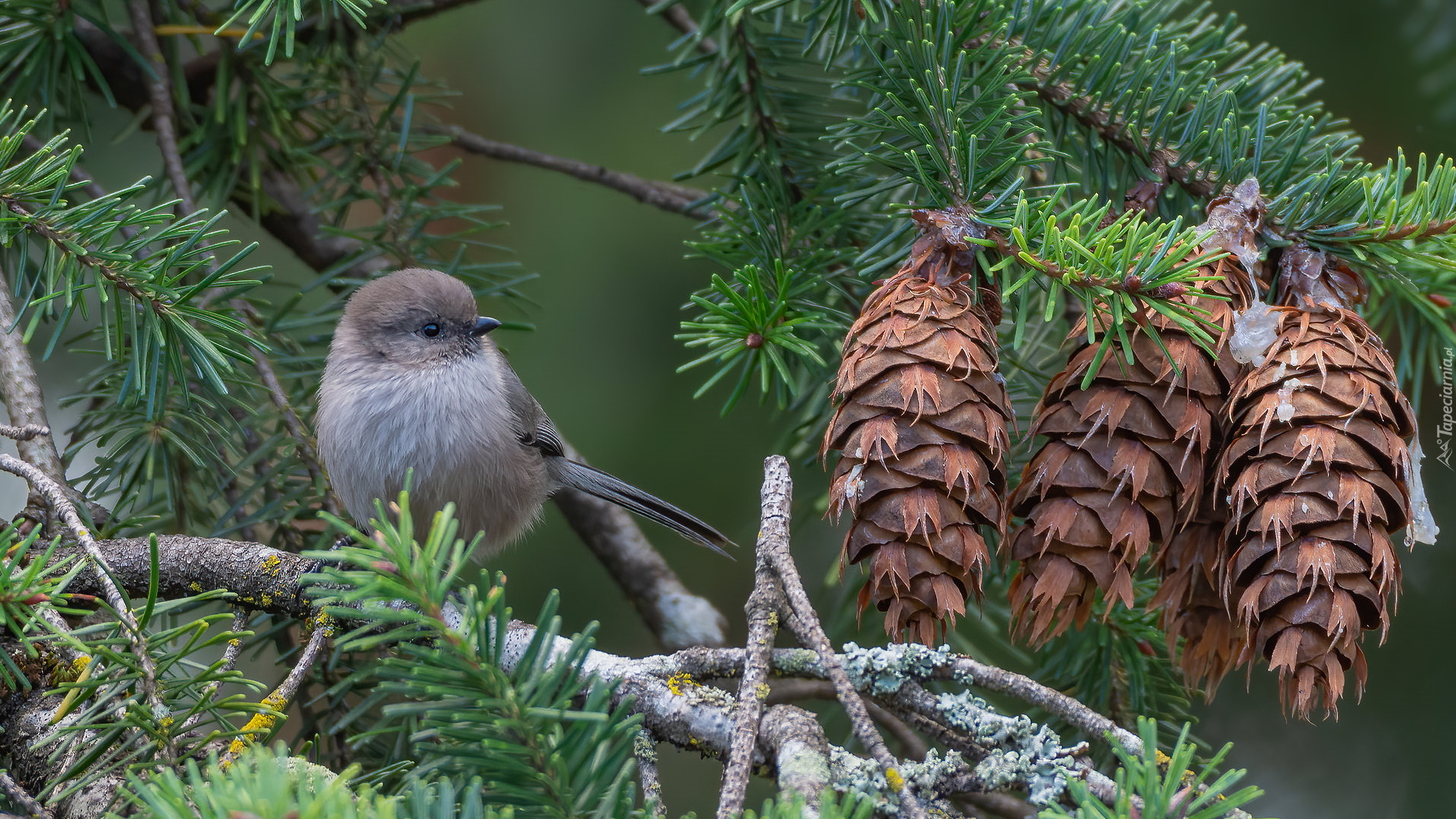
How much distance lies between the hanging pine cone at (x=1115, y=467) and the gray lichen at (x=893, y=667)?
0.73 feet

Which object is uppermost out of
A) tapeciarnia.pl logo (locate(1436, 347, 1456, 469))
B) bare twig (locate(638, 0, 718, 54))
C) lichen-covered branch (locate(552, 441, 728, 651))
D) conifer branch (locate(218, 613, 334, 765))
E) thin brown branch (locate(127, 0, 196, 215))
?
bare twig (locate(638, 0, 718, 54))

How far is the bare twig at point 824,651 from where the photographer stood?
3.38ft

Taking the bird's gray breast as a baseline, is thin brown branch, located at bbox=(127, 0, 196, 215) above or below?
above

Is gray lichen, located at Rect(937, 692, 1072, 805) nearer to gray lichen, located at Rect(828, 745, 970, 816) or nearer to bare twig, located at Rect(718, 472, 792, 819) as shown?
gray lichen, located at Rect(828, 745, 970, 816)

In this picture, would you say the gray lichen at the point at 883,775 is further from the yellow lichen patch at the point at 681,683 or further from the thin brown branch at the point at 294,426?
the thin brown branch at the point at 294,426

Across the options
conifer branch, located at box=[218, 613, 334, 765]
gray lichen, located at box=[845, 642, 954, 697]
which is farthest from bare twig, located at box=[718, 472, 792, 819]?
conifer branch, located at box=[218, 613, 334, 765]

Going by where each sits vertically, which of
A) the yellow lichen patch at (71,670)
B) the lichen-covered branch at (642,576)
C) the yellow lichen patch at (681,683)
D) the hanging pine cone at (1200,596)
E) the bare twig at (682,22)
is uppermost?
the bare twig at (682,22)

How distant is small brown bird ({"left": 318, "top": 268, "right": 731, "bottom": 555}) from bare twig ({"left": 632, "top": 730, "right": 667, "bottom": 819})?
113 cm

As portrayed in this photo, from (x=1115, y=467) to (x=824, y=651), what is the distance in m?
0.52

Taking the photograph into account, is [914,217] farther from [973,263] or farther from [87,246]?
[87,246]

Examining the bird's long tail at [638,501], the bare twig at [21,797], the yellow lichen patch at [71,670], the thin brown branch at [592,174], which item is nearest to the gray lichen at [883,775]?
the bare twig at [21,797]

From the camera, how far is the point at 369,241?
2227 mm

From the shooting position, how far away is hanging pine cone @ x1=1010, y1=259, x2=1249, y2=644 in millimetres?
1345

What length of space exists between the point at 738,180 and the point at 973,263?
1.84 ft
